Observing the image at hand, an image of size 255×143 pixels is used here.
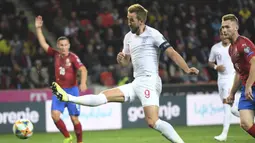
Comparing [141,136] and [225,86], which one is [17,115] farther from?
[225,86]

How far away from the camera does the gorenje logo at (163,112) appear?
1747cm

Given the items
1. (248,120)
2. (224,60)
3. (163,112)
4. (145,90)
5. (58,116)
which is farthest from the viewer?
(163,112)

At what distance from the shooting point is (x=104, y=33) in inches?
848

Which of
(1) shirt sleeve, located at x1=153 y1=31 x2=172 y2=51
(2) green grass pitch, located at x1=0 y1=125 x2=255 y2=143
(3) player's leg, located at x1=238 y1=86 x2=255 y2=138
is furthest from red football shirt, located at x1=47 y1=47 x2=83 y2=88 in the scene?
(3) player's leg, located at x1=238 y1=86 x2=255 y2=138

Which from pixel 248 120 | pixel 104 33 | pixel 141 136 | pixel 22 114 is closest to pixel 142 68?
pixel 248 120

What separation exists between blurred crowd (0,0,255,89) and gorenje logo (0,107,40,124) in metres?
2.54

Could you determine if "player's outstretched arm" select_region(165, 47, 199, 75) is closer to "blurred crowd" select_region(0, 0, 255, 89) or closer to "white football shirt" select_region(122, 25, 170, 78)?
"white football shirt" select_region(122, 25, 170, 78)

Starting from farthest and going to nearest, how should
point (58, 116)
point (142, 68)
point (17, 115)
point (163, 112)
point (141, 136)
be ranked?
point (163, 112) < point (17, 115) < point (141, 136) < point (58, 116) < point (142, 68)

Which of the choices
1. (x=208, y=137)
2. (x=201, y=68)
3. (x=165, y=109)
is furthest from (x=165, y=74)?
(x=208, y=137)

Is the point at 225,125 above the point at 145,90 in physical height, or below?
below

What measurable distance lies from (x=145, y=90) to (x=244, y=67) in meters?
1.52

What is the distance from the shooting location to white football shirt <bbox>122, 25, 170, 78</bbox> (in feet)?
30.7

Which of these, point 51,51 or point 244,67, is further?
point 51,51

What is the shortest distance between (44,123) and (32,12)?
7.18 metres
